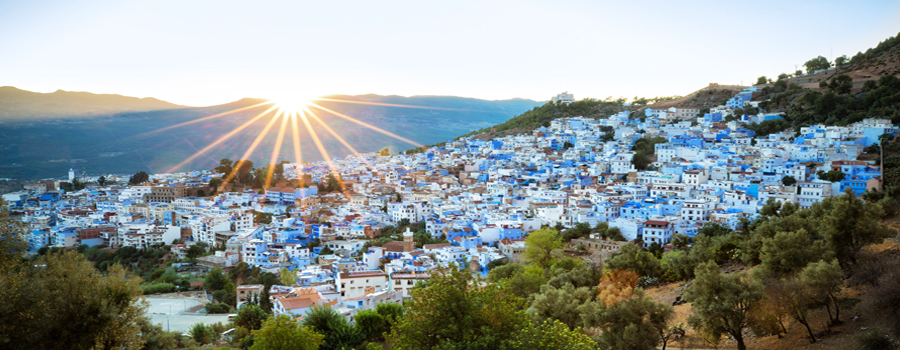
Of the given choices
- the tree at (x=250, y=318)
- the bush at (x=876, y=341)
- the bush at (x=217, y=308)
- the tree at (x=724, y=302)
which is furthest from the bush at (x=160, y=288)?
the bush at (x=876, y=341)

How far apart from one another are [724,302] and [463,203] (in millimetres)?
21363

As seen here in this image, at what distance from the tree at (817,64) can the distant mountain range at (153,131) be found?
54878 millimetres

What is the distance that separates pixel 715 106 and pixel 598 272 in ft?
119

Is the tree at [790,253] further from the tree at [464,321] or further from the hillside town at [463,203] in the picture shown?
the hillside town at [463,203]

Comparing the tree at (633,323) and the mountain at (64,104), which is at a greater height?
the mountain at (64,104)

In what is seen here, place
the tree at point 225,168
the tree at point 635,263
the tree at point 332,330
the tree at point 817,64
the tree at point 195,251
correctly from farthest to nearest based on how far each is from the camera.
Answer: the tree at point 817,64, the tree at point 225,168, the tree at point 195,251, the tree at point 635,263, the tree at point 332,330

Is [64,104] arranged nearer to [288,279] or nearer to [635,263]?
[288,279]

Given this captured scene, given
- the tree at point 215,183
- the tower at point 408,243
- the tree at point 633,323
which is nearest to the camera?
the tree at point 633,323

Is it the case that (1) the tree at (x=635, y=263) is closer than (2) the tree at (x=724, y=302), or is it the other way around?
(2) the tree at (x=724, y=302)

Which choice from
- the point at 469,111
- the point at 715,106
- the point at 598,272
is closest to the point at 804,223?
the point at 598,272

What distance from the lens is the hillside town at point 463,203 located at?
20719 mm

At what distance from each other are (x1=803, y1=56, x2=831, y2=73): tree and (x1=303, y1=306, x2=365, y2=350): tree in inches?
1938

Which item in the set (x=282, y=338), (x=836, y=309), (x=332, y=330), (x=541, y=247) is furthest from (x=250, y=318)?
(x=836, y=309)

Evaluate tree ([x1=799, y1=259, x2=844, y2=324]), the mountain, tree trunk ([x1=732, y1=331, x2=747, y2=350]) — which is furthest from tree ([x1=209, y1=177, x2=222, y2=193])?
the mountain
